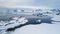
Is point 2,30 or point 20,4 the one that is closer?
point 2,30

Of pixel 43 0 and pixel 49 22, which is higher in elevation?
pixel 43 0

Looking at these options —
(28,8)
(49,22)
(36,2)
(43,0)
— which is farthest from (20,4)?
(49,22)

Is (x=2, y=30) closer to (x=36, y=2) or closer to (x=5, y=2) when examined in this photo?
(x=5, y=2)

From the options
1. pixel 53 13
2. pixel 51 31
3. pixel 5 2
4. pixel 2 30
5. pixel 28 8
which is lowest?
pixel 51 31

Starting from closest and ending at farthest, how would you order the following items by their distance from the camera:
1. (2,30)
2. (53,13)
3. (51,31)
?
(2,30)
(51,31)
(53,13)

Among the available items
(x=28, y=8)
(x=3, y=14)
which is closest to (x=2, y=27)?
(x=3, y=14)

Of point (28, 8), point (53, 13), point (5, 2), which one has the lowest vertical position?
point (53, 13)

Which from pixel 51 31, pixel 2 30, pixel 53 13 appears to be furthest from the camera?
pixel 53 13

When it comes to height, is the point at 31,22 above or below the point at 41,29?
above

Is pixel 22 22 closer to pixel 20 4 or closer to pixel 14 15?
pixel 14 15
